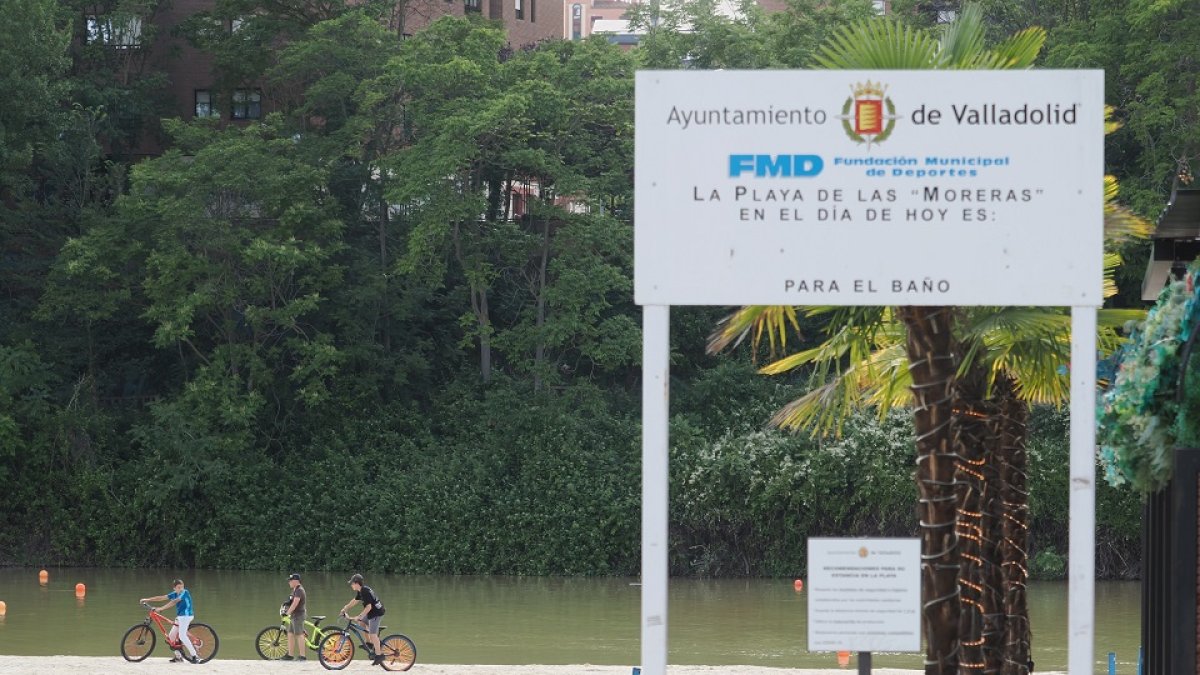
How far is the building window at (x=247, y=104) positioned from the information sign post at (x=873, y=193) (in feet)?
151

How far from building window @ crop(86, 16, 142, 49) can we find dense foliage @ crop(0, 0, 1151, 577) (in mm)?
2159

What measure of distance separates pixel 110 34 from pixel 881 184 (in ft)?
157

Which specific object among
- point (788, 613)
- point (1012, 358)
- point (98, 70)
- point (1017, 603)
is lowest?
point (788, 613)

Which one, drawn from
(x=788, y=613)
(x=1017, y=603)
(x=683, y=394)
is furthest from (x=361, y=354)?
(x=1017, y=603)

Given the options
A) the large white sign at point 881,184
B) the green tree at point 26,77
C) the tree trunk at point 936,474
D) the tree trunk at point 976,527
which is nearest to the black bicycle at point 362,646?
the tree trunk at point 976,527

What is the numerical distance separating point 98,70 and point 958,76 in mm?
47587

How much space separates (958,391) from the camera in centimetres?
1453

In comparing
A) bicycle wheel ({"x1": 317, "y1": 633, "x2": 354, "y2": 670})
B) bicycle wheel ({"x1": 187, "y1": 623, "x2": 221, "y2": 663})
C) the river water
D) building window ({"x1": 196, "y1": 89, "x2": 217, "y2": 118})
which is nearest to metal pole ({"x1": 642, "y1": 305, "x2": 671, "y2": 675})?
bicycle wheel ({"x1": 317, "y1": 633, "x2": 354, "y2": 670})

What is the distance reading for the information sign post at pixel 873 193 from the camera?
7699 mm

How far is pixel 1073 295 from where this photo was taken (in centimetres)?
776

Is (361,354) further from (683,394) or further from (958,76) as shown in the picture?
(958,76)

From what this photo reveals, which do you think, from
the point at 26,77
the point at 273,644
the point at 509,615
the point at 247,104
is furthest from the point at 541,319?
the point at 273,644

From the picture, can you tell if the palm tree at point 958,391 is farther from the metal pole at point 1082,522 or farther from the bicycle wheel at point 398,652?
the bicycle wheel at point 398,652

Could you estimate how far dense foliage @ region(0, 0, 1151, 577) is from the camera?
44.6 meters
